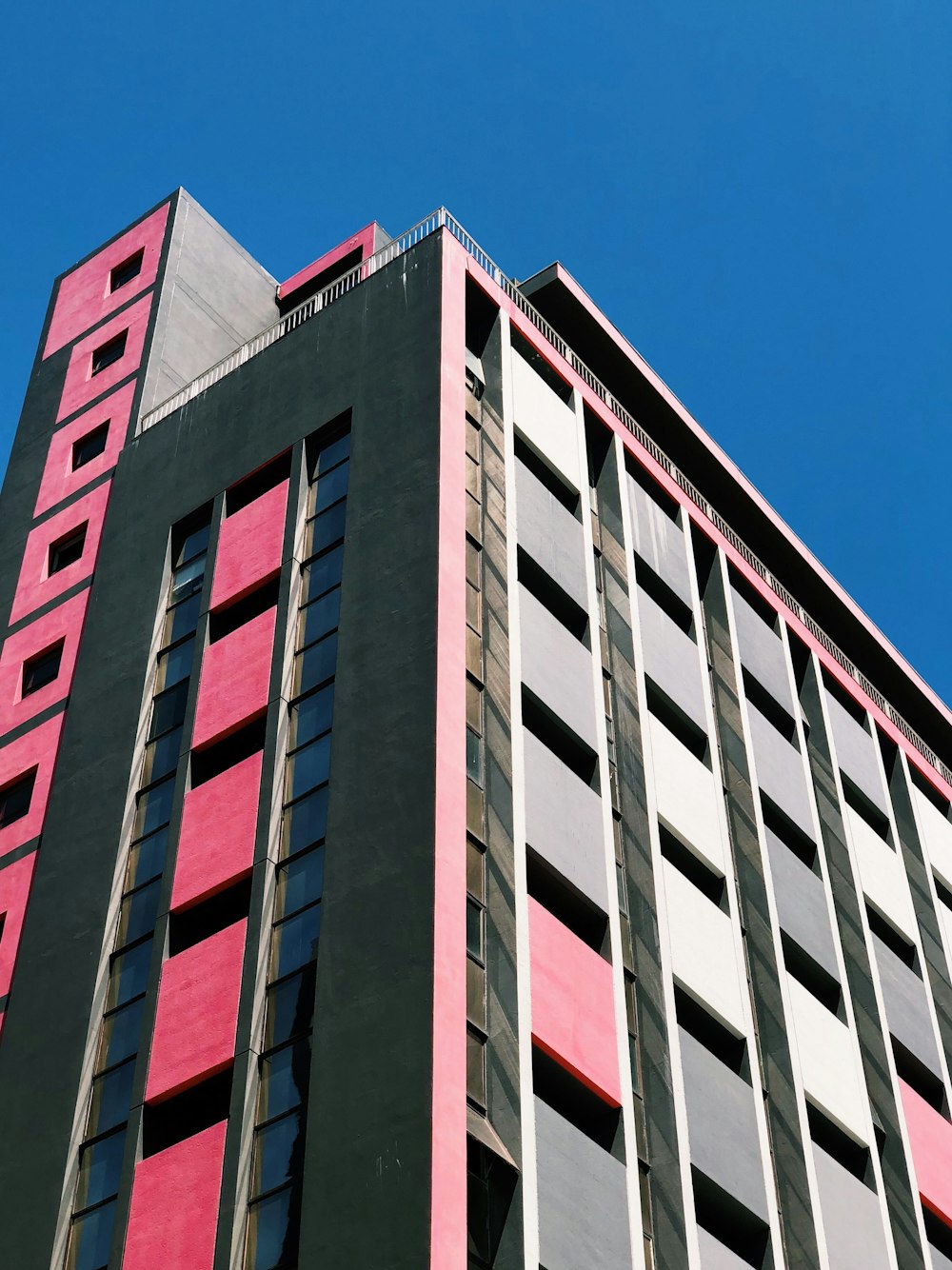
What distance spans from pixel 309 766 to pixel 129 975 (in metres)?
5.29

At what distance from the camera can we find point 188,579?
39062mm

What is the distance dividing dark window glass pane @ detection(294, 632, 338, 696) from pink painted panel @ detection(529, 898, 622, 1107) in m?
6.34

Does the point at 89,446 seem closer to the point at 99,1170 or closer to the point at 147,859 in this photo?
the point at 147,859

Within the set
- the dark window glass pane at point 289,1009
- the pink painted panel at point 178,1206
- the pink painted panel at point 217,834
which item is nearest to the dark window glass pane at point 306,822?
the pink painted panel at point 217,834

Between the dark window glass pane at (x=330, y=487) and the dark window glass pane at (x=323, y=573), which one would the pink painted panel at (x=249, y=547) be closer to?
the dark window glass pane at (x=330, y=487)

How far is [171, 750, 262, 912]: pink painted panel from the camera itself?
31.6 m

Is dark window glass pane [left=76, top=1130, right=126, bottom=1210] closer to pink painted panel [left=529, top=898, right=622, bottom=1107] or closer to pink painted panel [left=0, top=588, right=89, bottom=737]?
pink painted panel [left=529, top=898, right=622, bottom=1107]

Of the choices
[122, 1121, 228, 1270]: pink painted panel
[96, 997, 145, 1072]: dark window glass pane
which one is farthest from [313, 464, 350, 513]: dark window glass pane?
[122, 1121, 228, 1270]: pink painted panel

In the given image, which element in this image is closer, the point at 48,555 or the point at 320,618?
the point at 320,618

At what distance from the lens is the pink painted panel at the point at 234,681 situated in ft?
112

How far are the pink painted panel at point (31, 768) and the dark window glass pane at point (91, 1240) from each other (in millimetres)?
10248

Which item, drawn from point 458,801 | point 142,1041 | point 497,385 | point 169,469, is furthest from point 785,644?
point 142,1041

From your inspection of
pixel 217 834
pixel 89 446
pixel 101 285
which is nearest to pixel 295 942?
pixel 217 834

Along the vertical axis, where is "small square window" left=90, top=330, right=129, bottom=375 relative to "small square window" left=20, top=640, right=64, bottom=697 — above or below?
above
